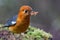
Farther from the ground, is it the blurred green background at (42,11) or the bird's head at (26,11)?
the blurred green background at (42,11)

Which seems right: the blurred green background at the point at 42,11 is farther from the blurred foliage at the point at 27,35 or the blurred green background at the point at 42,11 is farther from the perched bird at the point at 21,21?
the perched bird at the point at 21,21

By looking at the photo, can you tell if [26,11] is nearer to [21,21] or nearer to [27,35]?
[21,21]

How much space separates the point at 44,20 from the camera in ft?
22.9

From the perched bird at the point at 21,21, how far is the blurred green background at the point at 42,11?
108 inches

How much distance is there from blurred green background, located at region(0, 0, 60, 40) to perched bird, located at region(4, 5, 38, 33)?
108 inches

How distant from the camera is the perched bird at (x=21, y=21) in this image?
3.06m

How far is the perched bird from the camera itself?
3.06m

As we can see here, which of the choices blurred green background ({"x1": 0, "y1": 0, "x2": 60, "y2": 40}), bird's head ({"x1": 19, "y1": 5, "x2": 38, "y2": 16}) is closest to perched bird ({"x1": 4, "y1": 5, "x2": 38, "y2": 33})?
bird's head ({"x1": 19, "y1": 5, "x2": 38, "y2": 16})

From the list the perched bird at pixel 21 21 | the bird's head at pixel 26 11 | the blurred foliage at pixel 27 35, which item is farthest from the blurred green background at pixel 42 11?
the bird's head at pixel 26 11

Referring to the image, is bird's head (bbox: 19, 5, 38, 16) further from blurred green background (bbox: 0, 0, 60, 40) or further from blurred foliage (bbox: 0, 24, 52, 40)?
blurred green background (bbox: 0, 0, 60, 40)

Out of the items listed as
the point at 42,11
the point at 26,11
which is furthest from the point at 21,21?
the point at 42,11

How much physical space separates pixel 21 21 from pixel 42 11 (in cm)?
414

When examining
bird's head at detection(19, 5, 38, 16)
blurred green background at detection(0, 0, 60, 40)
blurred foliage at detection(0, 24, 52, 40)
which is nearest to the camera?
bird's head at detection(19, 5, 38, 16)

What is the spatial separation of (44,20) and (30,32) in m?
3.62
